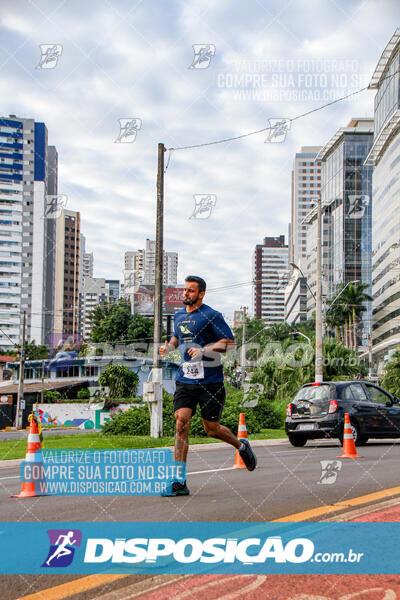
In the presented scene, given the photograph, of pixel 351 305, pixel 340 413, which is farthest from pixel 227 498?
pixel 351 305

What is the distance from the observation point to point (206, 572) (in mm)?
3408

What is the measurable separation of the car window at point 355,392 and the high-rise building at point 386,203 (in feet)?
240

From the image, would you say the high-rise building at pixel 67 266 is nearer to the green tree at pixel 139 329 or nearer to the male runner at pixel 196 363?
the green tree at pixel 139 329

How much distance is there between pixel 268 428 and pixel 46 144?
135 m

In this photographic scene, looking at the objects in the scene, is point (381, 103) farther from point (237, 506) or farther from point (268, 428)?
point (237, 506)

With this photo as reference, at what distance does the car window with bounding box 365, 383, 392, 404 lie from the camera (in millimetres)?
14055

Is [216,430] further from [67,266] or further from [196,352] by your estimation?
[67,266]

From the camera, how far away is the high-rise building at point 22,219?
14025cm

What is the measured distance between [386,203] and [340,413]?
8742 cm

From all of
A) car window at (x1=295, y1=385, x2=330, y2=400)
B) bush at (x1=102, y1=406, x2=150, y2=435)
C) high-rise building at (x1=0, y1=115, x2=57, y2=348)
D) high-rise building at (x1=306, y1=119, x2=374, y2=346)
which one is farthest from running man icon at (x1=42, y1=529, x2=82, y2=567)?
high-rise building at (x1=0, y1=115, x2=57, y2=348)

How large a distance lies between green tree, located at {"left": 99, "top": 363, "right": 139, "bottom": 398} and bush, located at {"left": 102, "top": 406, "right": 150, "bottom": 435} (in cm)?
3269

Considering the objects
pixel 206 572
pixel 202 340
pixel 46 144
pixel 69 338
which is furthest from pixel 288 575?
pixel 46 144

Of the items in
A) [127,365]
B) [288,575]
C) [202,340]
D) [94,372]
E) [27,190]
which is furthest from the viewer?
[27,190]

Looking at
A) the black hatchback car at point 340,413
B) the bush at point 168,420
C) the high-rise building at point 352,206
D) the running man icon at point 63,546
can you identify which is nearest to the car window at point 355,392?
the black hatchback car at point 340,413
